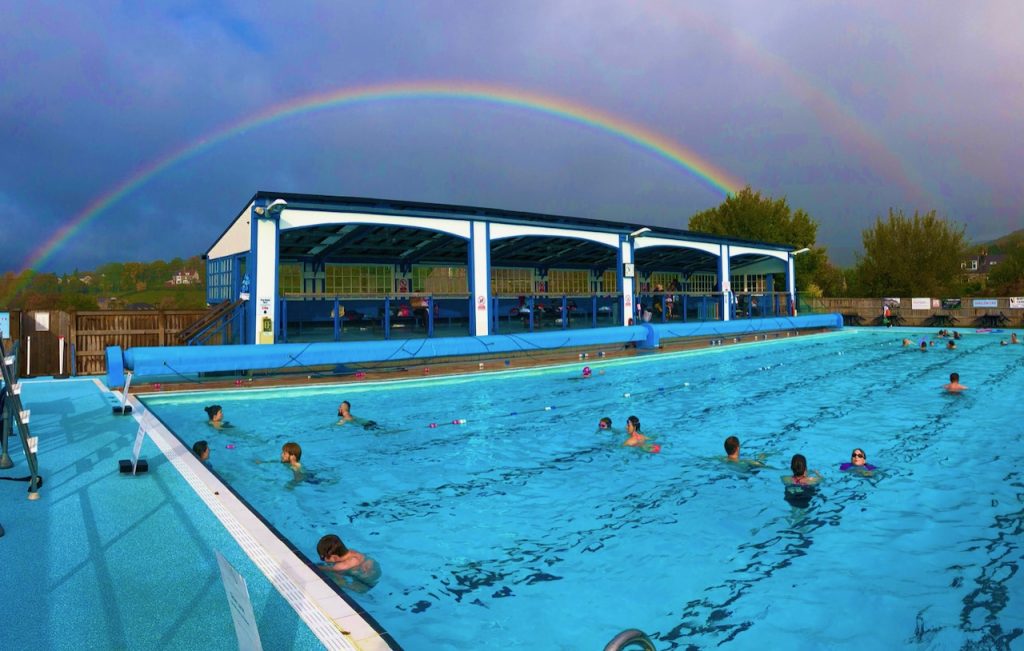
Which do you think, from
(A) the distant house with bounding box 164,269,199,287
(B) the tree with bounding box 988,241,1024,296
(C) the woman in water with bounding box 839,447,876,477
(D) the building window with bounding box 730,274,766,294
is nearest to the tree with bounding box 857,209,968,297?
(B) the tree with bounding box 988,241,1024,296

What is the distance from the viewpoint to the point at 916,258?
52281 millimetres

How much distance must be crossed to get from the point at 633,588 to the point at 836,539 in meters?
2.61

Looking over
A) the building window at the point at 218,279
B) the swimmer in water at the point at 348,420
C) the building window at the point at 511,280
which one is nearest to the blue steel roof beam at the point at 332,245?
the building window at the point at 218,279

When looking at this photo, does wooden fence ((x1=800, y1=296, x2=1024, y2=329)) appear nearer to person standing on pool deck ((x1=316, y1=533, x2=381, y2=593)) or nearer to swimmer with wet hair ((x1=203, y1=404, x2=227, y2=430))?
swimmer with wet hair ((x1=203, y1=404, x2=227, y2=430))

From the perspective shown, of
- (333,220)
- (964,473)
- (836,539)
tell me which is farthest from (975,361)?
(333,220)

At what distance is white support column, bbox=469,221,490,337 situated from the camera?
22.6m

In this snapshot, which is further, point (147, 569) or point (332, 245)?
point (332, 245)

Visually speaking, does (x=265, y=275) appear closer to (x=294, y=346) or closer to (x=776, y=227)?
(x=294, y=346)

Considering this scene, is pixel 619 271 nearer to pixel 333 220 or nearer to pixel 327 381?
pixel 333 220

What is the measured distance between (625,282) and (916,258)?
39042mm

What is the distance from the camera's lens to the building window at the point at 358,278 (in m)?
30.5

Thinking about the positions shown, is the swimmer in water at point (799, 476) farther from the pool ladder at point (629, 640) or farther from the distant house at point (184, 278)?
the distant house at point (184, 278)

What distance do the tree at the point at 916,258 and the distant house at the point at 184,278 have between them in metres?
74.1

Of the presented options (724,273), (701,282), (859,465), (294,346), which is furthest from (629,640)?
(701,282)
